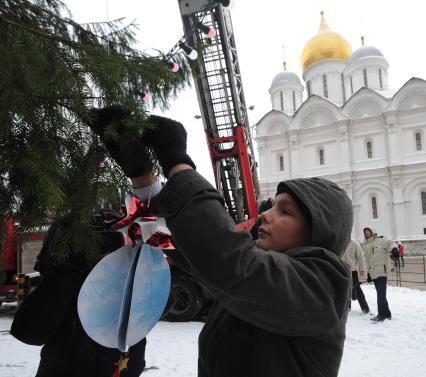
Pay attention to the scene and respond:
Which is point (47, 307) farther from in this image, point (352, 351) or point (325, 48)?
point (325, 48)

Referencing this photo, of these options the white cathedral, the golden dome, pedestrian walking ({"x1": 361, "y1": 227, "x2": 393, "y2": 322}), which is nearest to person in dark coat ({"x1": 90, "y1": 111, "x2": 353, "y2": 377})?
pedestrian walking ({"x1": 361, "y1": 227, "x2": 393, "y2": 322})

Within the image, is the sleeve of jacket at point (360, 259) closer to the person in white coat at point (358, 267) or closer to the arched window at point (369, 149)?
the person in white coat at point (358, 267)

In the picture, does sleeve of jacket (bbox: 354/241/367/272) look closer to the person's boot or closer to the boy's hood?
the person's boot

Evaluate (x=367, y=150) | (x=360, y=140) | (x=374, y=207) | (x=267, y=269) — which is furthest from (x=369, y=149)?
(x=267, y=269)

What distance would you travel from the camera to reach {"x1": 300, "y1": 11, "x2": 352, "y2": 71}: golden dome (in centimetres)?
3903

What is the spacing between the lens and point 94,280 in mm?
1310

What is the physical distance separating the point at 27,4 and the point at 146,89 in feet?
2.66

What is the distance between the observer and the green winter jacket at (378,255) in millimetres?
7383

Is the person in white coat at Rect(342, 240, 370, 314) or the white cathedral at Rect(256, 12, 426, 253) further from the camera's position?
the white cathedral at Rect(256, 12, 426, 253)

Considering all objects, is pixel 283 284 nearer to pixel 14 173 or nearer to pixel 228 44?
pixel 14 173

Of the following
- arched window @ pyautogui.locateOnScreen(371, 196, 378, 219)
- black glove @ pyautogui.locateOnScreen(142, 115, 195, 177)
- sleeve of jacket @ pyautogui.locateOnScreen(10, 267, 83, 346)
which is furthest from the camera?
arched window @ pyautogui.locateOnScreen(371, 196, 378, 219)

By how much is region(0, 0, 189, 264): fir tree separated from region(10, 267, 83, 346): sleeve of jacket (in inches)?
19.5

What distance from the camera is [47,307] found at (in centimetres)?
163

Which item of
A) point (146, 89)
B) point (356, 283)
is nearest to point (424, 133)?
point (356, 283)
